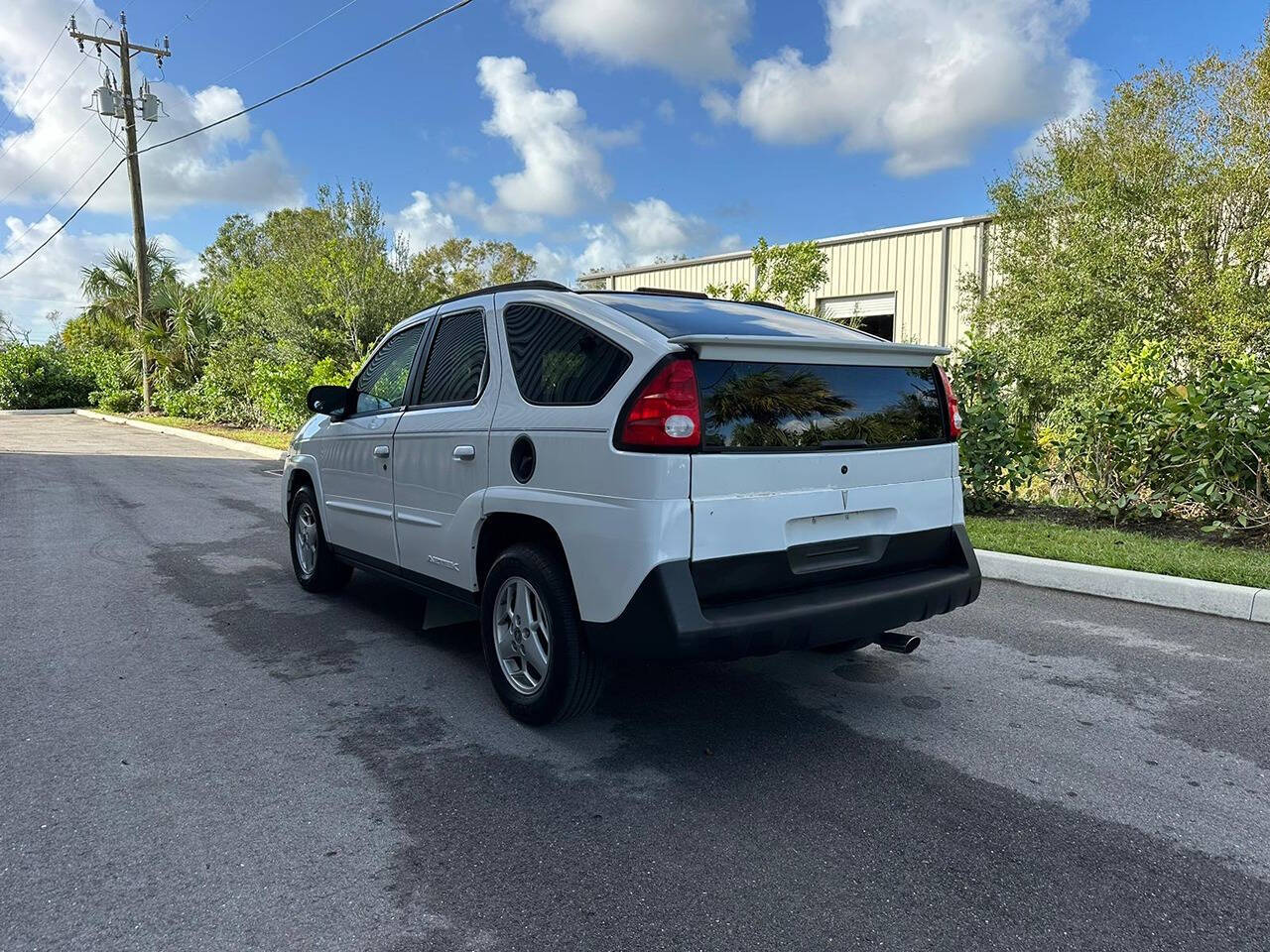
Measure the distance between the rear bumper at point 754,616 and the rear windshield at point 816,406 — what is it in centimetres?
55

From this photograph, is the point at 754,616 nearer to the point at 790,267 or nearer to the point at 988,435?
the point at 988,435

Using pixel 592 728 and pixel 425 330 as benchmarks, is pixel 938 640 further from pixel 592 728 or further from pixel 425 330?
pixel 425 330

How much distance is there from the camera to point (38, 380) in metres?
37.0

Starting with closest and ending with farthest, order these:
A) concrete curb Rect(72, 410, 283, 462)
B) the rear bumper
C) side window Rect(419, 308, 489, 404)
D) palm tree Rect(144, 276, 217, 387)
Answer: the rear bumper
side window Rect(419, 308, 489, 404)
concrete curb Rect(72, 410, 283, 462)
palm tree Rect(144, 276, 217, 387)

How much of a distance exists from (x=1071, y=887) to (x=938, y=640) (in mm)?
2491

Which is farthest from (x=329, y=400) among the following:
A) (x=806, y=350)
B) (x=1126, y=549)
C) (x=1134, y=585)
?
(x=1126, y=549)

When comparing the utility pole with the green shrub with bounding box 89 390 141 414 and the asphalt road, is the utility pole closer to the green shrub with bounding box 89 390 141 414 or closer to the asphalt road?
the green shrub with bounding box 89 390 141 414

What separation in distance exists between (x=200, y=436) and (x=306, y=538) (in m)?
17.2

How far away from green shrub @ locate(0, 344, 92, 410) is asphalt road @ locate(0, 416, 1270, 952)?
3778cm

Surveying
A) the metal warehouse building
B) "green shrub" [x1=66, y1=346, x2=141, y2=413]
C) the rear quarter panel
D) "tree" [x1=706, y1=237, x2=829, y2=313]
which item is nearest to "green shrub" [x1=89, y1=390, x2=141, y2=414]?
"green shrub" [x1=66, y1=346, x2=141, y2=413]

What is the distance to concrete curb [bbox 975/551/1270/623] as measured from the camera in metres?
5.45

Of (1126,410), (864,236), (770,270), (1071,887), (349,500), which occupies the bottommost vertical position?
(1071,887)

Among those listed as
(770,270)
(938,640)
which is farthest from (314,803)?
(770,270)

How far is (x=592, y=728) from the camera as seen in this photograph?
379 centimetres
